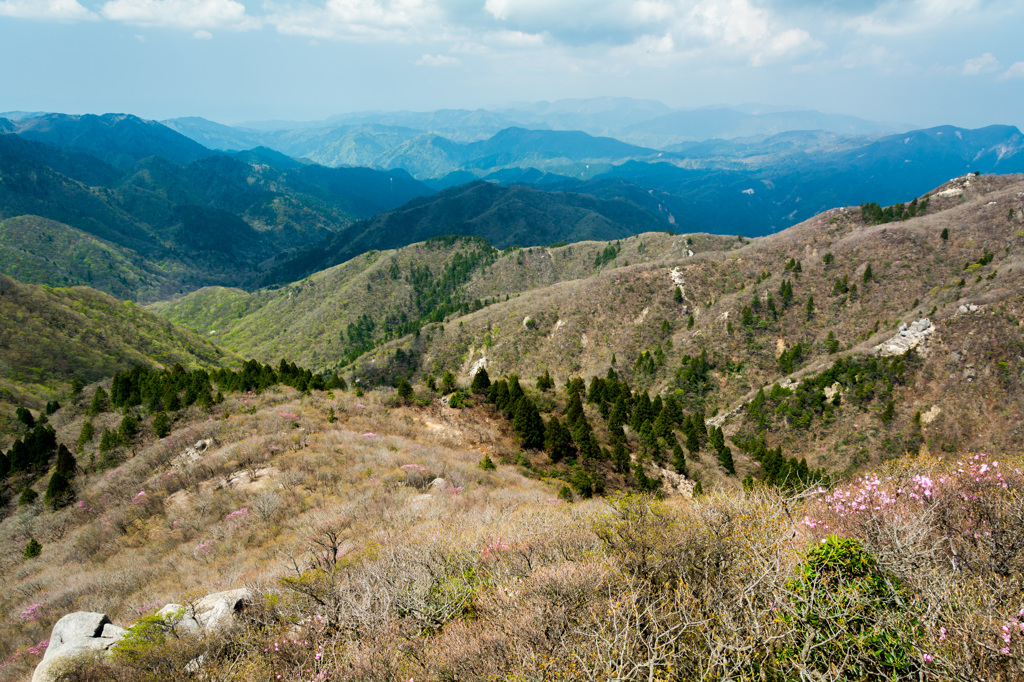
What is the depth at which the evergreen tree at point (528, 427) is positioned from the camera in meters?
39.9

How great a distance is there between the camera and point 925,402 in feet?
167

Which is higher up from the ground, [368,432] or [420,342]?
[368,432]

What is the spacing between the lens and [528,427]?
131 feet

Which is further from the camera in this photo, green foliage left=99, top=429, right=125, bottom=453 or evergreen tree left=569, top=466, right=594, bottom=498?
green foliage left=99, top=429, right=125, bottom=453

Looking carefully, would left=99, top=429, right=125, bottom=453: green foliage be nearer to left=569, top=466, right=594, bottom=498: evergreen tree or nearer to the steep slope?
the steep slope

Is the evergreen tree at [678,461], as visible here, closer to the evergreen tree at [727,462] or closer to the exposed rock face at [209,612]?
the evergreen tree at [727,462]

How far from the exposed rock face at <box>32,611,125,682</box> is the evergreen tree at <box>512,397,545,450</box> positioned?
96.2 ft

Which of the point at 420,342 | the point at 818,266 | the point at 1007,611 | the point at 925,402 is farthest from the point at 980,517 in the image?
the point at 420,342

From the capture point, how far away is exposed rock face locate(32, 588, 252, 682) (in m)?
12.6

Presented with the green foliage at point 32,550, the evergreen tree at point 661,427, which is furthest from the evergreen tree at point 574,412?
the green foliage at point 32,550

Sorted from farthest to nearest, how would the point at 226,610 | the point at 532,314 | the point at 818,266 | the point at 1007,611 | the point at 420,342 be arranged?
the point at 420,342 → the point at 532,314 → the point at 818,266 → the point at 226,610 → the point at 1007,611

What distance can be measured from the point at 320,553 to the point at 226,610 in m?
4.51

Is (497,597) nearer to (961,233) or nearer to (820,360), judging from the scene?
(820,360)

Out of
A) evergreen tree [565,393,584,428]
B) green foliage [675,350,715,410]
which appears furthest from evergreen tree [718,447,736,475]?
green foliage [675,350,715,410]
